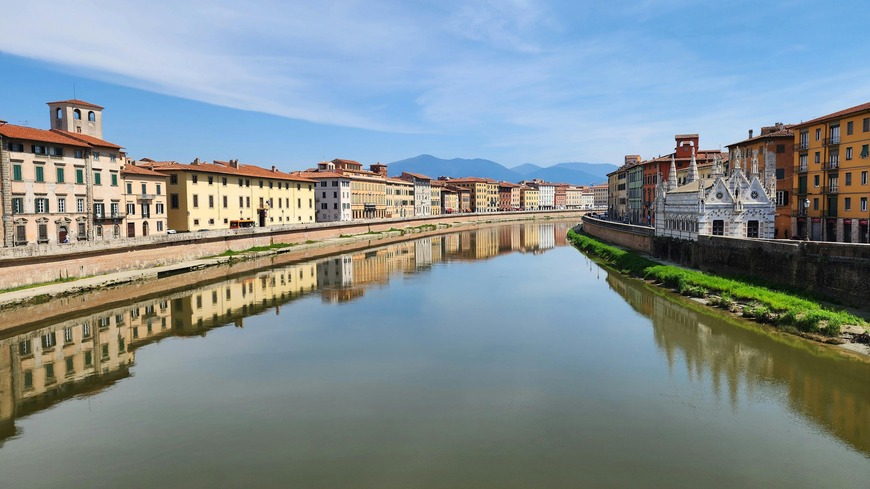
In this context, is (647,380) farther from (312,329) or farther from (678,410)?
(312,329)

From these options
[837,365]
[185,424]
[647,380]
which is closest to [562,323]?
[647,380]

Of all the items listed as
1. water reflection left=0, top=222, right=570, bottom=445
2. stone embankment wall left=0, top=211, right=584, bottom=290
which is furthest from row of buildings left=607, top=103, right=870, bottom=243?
stone embankment wall left=0, top=211, right=584, bottom=290

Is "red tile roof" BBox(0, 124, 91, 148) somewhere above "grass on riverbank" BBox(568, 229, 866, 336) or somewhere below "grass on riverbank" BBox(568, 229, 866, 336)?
above

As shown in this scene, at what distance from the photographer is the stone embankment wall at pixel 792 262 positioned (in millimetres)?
23703

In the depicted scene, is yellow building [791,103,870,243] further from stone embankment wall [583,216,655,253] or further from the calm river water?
the calm river water

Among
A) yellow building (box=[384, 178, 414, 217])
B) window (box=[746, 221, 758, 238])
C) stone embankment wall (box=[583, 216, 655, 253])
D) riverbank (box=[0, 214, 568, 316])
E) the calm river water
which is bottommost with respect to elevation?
the calm river water

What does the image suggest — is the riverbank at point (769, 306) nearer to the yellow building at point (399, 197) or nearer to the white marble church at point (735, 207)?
the white marble church at point (735, 207)

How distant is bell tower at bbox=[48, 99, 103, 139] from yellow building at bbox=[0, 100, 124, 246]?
26.1ft

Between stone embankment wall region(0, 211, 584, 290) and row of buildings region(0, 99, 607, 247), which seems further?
row of buildings region(0, 99, 607, 247)

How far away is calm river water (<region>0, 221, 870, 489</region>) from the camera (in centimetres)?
1260

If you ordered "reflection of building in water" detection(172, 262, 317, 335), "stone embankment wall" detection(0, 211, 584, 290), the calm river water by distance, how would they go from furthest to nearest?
1. "stone embankment wall" detection(0, 211, 584, 290)
2. "reflection of building in water" detection(172, 262, 317, 335)
3. the calm river water

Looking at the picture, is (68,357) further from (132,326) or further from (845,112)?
(845,112)

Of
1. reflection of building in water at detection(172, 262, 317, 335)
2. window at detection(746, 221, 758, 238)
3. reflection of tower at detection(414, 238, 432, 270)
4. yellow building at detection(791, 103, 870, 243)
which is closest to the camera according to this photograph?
reflection of building in water at detection(172, 262, 317, 335)

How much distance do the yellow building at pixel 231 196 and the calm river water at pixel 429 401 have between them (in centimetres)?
2862
